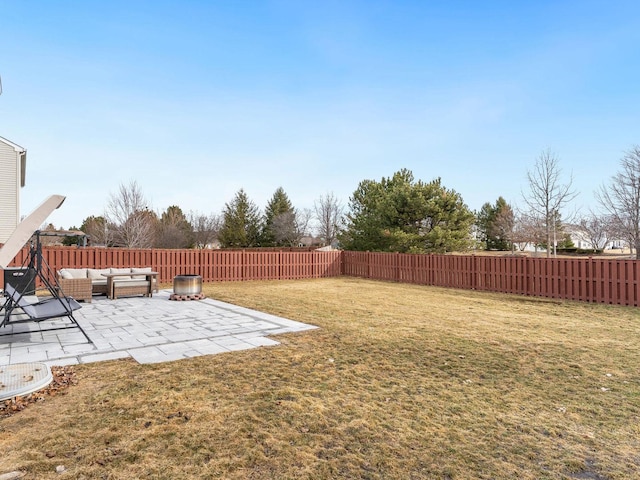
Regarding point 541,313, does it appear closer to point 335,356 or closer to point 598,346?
point 598,346

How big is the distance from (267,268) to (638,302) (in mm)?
13089

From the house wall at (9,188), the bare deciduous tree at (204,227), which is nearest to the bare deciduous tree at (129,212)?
the house wall at (9,188)

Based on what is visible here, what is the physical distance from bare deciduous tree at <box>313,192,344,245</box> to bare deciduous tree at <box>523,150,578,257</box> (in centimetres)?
2323

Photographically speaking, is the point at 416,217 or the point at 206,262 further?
the point at 416,217

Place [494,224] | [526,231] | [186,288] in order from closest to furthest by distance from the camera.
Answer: [186,288] < [526,231] < [494,224]

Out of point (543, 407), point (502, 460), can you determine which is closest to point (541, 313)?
point (543, 407)

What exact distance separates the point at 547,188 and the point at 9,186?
28.3 metres

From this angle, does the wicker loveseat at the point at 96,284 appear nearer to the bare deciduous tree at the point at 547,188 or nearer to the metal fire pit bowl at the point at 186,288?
the metal fire pit bowl at the point at 186,288

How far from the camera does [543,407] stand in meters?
3.09

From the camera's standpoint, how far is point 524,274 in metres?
11.8

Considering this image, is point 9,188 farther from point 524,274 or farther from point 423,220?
point 524,274

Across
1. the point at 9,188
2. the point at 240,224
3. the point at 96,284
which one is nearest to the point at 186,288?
the point at 96,284

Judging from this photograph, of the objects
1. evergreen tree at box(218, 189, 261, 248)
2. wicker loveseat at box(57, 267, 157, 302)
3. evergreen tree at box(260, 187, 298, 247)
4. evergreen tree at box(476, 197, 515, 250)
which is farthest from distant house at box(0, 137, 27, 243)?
evergreen tree at box(476, 197, 515, 250)

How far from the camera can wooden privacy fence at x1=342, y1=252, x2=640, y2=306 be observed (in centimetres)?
962
